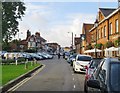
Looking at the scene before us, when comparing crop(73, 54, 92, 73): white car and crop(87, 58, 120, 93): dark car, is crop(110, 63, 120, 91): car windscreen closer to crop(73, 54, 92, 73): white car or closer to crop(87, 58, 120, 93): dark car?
crop(87, 58, 120, 93): dark car

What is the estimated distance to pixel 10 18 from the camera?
6106cm

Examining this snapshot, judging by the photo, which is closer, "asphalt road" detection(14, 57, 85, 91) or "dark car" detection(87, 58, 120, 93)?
"dark car" detection(87, 58, 120, 93)

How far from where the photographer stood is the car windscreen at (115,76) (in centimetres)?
694

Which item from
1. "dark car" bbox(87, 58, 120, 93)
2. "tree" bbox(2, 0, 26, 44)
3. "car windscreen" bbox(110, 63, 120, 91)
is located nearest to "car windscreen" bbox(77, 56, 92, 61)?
"dark car" bbox(87, 58, 120, 93)

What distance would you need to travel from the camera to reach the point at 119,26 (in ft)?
152

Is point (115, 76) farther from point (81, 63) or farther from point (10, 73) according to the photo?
point (81, 63)

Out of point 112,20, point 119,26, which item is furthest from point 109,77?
point 112,20

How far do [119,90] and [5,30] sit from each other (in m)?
52.7

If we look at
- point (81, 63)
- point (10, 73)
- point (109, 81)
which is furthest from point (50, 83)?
point (109, 81)

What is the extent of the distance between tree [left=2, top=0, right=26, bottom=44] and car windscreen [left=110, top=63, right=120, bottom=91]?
51.6 m

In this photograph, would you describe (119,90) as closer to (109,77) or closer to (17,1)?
(109,77)

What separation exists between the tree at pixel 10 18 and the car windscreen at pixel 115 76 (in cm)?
5157

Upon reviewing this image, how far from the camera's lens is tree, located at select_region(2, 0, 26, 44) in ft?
196

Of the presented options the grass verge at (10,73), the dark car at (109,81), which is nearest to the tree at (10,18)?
the grass verge at (10,73)
